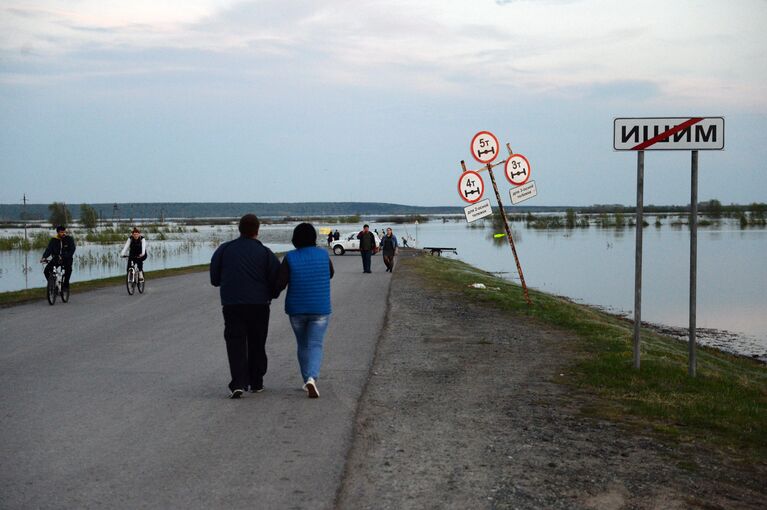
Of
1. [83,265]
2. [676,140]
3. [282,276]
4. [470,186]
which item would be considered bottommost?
[83,265]

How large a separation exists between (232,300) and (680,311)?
78.2 ft

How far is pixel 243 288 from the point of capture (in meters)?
8.66

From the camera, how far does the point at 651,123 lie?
9.77 metres

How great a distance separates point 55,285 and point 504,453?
15.7 metres

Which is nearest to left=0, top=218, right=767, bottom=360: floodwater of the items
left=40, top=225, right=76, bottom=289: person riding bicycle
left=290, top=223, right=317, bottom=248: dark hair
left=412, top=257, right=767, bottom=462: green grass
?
left=412, top=257, right=767, bottom=462: green grass

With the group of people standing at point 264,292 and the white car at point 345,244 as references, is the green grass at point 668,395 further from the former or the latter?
the white car at point 345,244

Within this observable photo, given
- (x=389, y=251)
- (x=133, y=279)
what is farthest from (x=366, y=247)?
(x=133, y=279)

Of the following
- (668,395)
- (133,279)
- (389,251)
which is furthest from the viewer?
(389,251)

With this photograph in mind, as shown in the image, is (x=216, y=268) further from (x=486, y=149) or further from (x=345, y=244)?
(x=345, y=244)

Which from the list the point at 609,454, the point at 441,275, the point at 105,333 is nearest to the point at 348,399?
the point at 609,454

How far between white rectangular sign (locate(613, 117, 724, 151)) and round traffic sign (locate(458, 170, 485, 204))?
7570mm

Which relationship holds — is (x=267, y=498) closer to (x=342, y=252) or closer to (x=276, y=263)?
(x=276, y=263)

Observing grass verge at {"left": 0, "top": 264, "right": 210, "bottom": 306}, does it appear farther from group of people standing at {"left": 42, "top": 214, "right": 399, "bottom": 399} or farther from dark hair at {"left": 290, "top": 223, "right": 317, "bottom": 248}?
dark hair at {"left": 290, "top": 223, "right": 317, "bottom": 248}

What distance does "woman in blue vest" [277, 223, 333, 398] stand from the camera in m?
8.59
